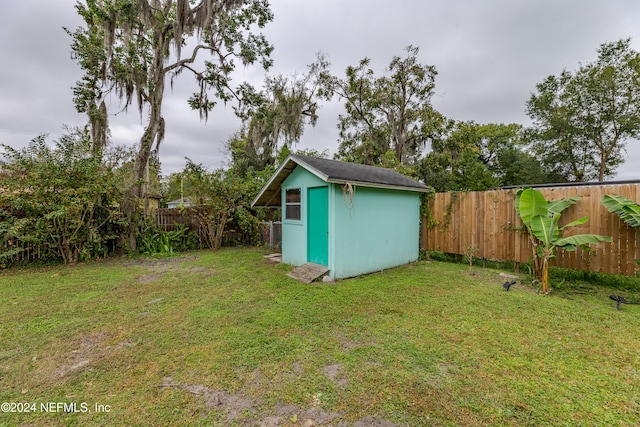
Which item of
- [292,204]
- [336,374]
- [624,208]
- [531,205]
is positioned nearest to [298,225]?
[292,204]

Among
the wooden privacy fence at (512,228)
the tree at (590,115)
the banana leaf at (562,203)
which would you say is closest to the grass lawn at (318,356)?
the wooden privacy fence at (512,228)

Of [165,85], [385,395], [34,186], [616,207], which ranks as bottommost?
[385,395]

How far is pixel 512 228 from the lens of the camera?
6.54m

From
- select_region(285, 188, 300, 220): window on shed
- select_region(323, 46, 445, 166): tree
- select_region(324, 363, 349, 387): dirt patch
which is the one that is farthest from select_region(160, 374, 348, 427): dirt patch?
select_region(323, 46, 445, 166): tree

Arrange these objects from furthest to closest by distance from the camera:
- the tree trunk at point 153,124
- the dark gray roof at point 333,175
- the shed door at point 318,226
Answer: the tree trunk at point 153,124 < the shed door at point 318,226 < the dark gray roof at point 333,175

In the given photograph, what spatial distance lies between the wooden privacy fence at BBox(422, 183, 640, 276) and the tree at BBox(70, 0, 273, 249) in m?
10.3

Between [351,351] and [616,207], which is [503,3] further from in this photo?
[351,351]

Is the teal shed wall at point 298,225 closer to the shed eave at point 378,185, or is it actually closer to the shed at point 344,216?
the shed at point 344,216

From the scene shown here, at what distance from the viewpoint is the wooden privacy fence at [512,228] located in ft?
16.9

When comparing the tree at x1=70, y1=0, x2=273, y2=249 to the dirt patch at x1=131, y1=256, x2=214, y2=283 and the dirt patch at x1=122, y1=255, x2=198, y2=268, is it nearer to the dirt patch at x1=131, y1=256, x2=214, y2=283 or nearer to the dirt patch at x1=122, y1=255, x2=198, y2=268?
the dirt patch at x1=122, y1=255, x2=198, y2=268

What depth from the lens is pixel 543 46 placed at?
11352mm

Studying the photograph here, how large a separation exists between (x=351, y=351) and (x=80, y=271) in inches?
300

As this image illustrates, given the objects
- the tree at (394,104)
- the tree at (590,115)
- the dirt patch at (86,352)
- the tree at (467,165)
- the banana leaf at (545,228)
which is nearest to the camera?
the dirt patch at (86,352)

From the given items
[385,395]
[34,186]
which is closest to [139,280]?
[34,186]
